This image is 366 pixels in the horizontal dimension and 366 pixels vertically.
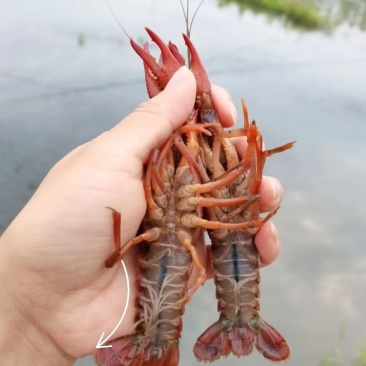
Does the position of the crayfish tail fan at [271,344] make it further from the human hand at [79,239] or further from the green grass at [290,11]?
the green grass at [290,11]

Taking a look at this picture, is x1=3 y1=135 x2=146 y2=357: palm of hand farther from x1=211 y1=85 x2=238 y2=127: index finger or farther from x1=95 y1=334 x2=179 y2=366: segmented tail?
x1=211 y1=85 x2=238 y2=127: index finger

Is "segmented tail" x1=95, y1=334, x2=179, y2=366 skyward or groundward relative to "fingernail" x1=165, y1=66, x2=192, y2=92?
groundward

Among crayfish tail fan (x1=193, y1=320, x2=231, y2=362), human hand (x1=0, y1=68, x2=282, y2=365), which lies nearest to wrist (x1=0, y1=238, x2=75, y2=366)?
human hand (x1=0, y1=68, x2=282, y2=365)

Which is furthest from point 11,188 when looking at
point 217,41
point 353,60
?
point 353,60

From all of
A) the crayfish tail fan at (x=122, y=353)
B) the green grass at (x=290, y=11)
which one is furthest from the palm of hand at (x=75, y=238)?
the green grass at (x=290, y=11)

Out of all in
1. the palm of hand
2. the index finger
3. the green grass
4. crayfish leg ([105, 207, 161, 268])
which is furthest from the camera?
the green grass

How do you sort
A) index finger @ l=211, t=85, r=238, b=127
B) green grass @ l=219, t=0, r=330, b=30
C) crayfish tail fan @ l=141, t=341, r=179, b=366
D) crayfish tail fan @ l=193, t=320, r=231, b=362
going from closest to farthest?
crayfish tail fan @ l=141, t=341, r=179, b=366, crayfish tail fan @ l=193, t=320, r=231, b=362, index finger @ l=211, t=85, r=238, b=127, green grass @ l=219, t=0, r=330, b=30
